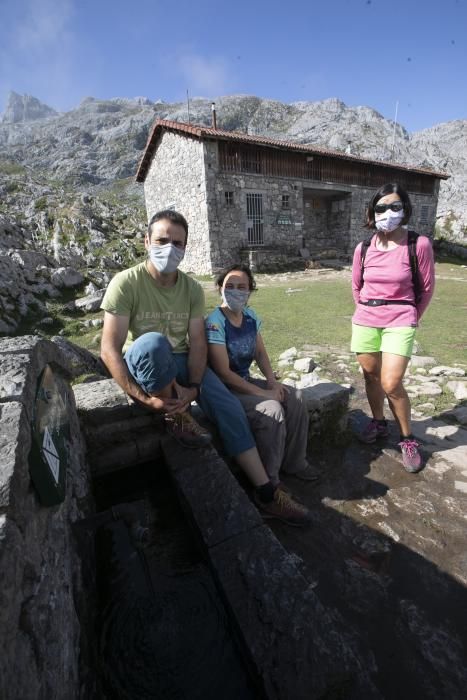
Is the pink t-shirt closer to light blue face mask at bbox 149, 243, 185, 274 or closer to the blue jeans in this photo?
the blue jeans

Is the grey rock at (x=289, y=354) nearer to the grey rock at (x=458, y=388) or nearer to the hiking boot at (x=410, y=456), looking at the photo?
the grey rock at (x=458, y=388)

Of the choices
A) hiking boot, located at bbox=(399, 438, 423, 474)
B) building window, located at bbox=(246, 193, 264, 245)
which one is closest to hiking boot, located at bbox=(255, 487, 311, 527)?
hiking boot, located at bbox=(399, 438, 423, 474)

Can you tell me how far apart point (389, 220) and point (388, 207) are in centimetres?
9

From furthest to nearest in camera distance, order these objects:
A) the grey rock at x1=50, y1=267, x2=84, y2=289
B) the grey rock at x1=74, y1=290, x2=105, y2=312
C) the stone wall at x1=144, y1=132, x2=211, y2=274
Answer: the stone wall at x1=144, y1=132, x2=211, y2=274 < the grey rock at x1=50, y1=267, x2=84, y2=289 < the grey rock at x1=74, y1=290, x2=105, y2=312

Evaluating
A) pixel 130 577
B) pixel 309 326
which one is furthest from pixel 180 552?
pixel 309 326

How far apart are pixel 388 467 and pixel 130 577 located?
6.89 ft

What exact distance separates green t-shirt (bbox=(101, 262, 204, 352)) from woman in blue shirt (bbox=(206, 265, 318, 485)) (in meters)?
0.20

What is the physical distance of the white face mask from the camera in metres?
2.53

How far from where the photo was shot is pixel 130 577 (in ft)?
5.22

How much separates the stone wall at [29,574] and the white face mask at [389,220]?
2.54 metres

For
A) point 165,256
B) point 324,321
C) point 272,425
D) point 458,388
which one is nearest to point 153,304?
point 165,256

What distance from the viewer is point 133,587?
1.57m

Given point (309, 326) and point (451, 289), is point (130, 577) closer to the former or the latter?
point (309, 326)

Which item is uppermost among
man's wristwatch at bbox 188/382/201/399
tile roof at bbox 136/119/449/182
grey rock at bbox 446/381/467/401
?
tile roof at bbox 136/119/449/182
